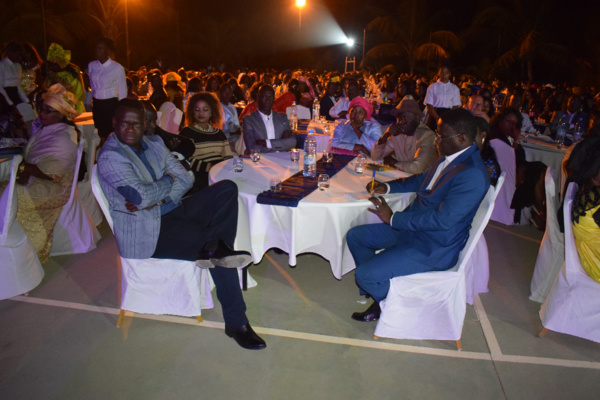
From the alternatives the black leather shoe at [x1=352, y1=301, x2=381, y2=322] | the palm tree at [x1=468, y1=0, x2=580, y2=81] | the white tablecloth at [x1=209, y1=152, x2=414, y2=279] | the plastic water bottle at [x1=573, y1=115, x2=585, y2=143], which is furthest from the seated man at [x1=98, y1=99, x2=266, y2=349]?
the palm tree at [x1=468, y1=0, x2=580, y2=81]

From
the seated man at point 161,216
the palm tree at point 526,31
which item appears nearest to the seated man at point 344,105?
the seated man at point 161,216

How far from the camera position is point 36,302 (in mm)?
3828

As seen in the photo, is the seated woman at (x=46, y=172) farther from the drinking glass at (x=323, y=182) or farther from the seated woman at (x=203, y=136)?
the drinking glass at (x=323, y=182)

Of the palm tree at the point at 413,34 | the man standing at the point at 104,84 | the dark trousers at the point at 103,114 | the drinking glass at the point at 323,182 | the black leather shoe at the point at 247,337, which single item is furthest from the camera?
the palm tree at the point at 413,34

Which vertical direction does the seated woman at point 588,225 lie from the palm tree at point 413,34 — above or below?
below

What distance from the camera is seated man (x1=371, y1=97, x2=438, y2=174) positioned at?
4.46 meters

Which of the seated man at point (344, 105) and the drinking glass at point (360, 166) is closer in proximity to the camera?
the drinking glass at point (360, 166)

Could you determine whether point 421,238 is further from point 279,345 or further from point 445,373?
point 279,345

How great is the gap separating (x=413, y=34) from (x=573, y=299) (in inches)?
971

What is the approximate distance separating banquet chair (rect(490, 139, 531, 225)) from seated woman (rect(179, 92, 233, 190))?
10.7 feet

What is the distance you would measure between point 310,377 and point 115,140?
2.13 m

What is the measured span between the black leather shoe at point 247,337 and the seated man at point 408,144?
2197mm

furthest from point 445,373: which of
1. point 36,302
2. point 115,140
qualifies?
point 36,302

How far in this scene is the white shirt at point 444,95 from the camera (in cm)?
934
